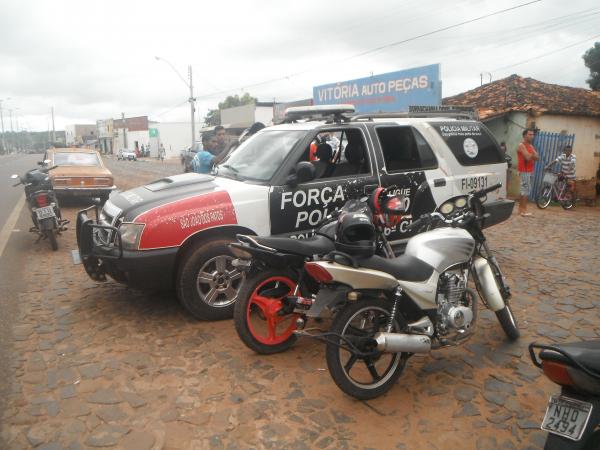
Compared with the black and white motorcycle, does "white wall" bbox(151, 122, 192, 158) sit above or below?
above

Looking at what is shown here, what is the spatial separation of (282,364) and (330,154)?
2456 millimetres

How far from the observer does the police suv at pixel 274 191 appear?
167 inches

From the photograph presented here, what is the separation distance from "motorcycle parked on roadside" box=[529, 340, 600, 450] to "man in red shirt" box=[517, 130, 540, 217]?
925cm

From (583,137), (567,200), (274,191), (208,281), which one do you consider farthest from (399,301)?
(583,137)

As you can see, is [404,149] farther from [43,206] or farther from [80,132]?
[80,132]

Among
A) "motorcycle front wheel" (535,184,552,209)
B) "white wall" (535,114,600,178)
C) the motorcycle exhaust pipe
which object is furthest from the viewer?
"white wall" (535,114,600,178)

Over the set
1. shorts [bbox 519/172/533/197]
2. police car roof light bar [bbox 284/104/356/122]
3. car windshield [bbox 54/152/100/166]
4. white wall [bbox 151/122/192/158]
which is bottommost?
shorts [bbox 519/172/533/197]

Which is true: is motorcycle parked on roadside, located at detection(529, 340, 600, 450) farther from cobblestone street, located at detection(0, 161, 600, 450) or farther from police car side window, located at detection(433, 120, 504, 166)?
police car side window, located at detection(433, 120, 504, 166)

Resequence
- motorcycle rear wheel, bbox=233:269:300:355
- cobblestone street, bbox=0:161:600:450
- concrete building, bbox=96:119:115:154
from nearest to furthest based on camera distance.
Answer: cobblestone street, bbox=0:161:600:450 → motorcycle rear wheel, bbox=233:269:300:355 → concrete building, bbox=96:119:115:154

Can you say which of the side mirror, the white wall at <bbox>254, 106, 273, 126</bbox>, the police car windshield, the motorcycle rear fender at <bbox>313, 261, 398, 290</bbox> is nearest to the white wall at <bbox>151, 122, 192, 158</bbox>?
the white wall at <bbox>254, 106, 273, 126</bbox>

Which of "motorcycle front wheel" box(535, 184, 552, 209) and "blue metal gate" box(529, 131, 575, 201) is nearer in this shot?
"motorcycle front wheel" box(535, 184, 552, 209)

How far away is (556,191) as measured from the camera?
41.4ft

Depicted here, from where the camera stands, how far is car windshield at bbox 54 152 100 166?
12891 millimetres

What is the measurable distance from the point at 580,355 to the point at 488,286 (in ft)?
6.27
